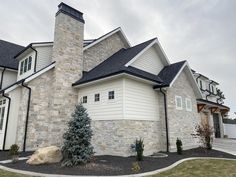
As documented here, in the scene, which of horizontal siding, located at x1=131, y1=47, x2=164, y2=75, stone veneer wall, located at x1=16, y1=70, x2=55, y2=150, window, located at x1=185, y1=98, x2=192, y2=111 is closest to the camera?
stone veneer wall, located at x1=16, y1=70, x2=55, y2=150

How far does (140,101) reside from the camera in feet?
33.7

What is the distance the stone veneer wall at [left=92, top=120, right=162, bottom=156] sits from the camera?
354 inches

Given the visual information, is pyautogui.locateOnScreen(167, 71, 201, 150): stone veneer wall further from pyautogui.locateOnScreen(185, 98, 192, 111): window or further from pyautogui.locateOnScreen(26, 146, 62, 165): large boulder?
pyautogui.locateOnScreen(26, 146, 62, 165): large boulder

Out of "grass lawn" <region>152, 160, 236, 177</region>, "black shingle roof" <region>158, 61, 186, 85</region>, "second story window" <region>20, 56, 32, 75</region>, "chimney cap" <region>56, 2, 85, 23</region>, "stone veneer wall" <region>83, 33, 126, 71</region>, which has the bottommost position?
"grass lawn" <region>152, 160, 236, 177</region>

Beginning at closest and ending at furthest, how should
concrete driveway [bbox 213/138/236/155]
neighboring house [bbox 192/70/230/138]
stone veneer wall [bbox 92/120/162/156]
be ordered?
stone veneer wall [bbox 92/120/162/156] < concrete driveway [bbox 213/138/236/155] < neighboring house [bbox 192/70/230/138]

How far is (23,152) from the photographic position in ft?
32.5

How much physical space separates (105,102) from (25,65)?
8079mm

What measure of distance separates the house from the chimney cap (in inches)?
3.1

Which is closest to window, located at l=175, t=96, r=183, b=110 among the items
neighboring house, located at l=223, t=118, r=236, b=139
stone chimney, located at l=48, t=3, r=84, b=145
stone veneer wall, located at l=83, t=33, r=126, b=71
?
stone veneer wall, located at l=83, t=33, r=126, b=71

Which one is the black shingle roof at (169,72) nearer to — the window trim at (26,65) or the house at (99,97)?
the house at (99,97)

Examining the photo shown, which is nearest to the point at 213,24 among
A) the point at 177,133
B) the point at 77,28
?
the point at 177,133

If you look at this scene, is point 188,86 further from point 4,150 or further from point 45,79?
point 4,150

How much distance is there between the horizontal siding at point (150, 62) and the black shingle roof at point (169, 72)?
0.43m

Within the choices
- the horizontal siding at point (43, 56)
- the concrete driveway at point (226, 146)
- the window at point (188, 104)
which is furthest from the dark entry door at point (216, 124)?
the horizontal siding at point (43, 56)
